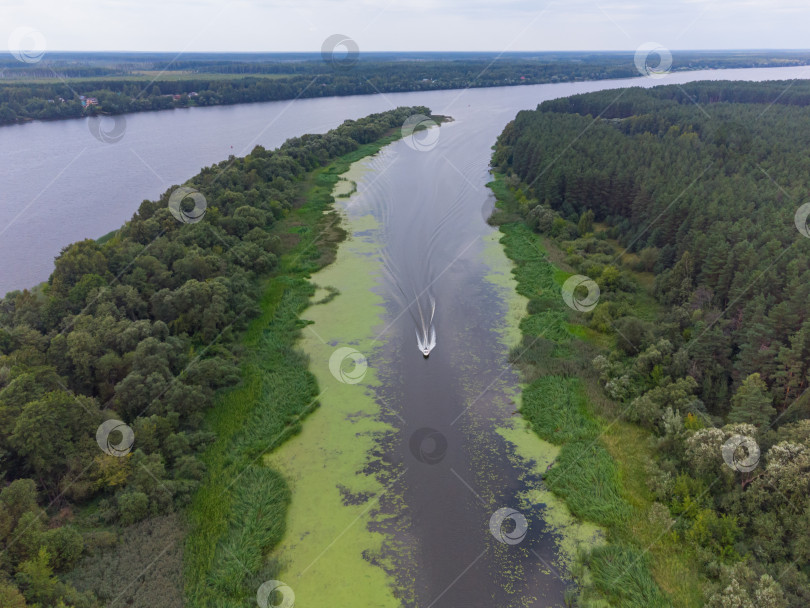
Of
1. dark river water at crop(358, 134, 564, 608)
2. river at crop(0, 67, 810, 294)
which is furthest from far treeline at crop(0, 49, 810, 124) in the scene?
dark river water at crop(358, 134, 564, 608)

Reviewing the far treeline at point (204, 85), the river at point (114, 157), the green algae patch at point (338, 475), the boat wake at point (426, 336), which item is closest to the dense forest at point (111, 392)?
the green algae patch at point (338, 475)

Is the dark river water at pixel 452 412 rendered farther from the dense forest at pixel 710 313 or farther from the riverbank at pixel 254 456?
the dense forest at pixel 710 313

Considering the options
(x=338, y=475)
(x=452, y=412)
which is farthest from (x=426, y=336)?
(x=338, y=475)

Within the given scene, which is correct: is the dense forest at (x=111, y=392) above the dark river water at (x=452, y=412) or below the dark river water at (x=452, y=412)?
above

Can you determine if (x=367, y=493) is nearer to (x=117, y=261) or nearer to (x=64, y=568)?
(x=64, y=568)

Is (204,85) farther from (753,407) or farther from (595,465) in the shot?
(753,407)

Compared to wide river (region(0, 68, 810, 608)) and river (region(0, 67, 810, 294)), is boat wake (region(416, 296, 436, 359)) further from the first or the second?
river (region(0, 67, 810, 294))

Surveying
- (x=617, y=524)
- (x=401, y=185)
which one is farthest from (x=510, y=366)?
(x=401, y=185)
